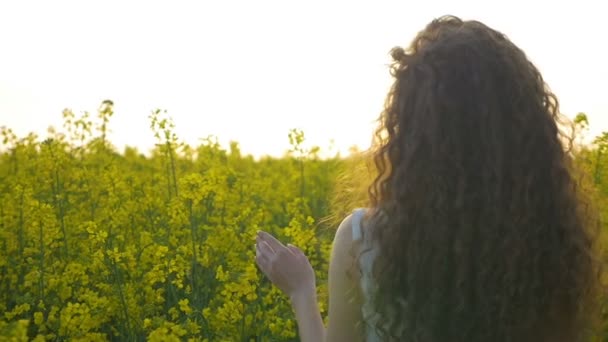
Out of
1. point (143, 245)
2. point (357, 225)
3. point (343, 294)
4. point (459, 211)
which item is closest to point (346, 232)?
point (357, 225)

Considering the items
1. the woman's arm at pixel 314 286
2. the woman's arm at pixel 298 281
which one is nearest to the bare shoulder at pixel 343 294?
the woman's arm at pixel 314 286

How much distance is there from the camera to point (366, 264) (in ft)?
8.45

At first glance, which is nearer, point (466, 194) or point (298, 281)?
point (466, 194)

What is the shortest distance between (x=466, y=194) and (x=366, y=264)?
303 millimetres

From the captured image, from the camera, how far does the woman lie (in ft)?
8.22

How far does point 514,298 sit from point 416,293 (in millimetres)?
258

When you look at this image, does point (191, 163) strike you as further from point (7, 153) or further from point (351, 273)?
point (351, 273)

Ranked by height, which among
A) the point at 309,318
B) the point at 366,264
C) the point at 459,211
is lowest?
the point at 309,318

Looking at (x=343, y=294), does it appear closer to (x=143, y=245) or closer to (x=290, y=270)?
(x=290, y=270)

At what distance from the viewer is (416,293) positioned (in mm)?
2557

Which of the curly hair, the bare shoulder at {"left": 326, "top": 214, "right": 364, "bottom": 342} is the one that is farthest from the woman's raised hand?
the curly hair

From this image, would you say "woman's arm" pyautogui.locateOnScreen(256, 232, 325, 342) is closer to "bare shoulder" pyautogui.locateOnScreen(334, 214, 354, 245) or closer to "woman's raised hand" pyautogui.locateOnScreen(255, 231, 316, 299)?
"woman's raised hand" pyautogui.locateOnScreen(255, 231, 316, 299)

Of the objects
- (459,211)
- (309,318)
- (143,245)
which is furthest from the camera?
(143,245)

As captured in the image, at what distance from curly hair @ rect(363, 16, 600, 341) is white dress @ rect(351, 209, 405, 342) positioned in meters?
0.02
